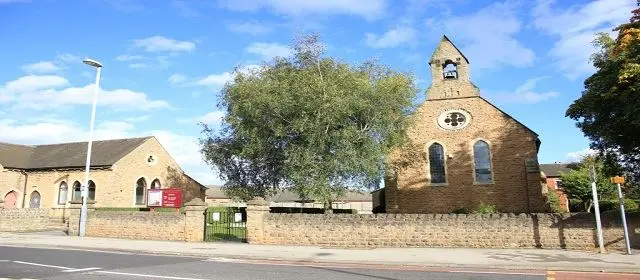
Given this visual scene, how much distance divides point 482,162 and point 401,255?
16.9 meters

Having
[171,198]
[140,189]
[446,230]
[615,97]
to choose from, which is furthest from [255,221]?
[140,189]

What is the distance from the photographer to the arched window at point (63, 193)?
3719 centimetres

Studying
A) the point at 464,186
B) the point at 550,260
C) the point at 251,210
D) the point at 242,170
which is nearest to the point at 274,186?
the point at 242,170

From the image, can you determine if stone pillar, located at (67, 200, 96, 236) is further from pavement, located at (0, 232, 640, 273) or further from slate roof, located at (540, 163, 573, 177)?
slate roof, located at (540, 163, 573, 177)

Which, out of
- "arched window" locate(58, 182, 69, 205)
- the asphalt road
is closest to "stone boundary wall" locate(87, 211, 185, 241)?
the asphalt road

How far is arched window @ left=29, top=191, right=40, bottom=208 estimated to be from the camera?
37.9 metres

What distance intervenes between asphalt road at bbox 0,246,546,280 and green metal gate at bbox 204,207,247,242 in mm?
5592

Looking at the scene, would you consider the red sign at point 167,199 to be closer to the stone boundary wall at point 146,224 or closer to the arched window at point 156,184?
the stone boundary wall at point 146,224

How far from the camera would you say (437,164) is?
1180 inches

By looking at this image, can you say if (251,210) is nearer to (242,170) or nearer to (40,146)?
(242,170)

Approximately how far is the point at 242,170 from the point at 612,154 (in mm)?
20074

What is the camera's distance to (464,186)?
28.9 meters

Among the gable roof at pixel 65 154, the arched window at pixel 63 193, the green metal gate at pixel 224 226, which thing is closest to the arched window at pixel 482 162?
the green metal gate at pixel 224 226

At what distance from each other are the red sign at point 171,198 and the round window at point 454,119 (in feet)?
55.5
